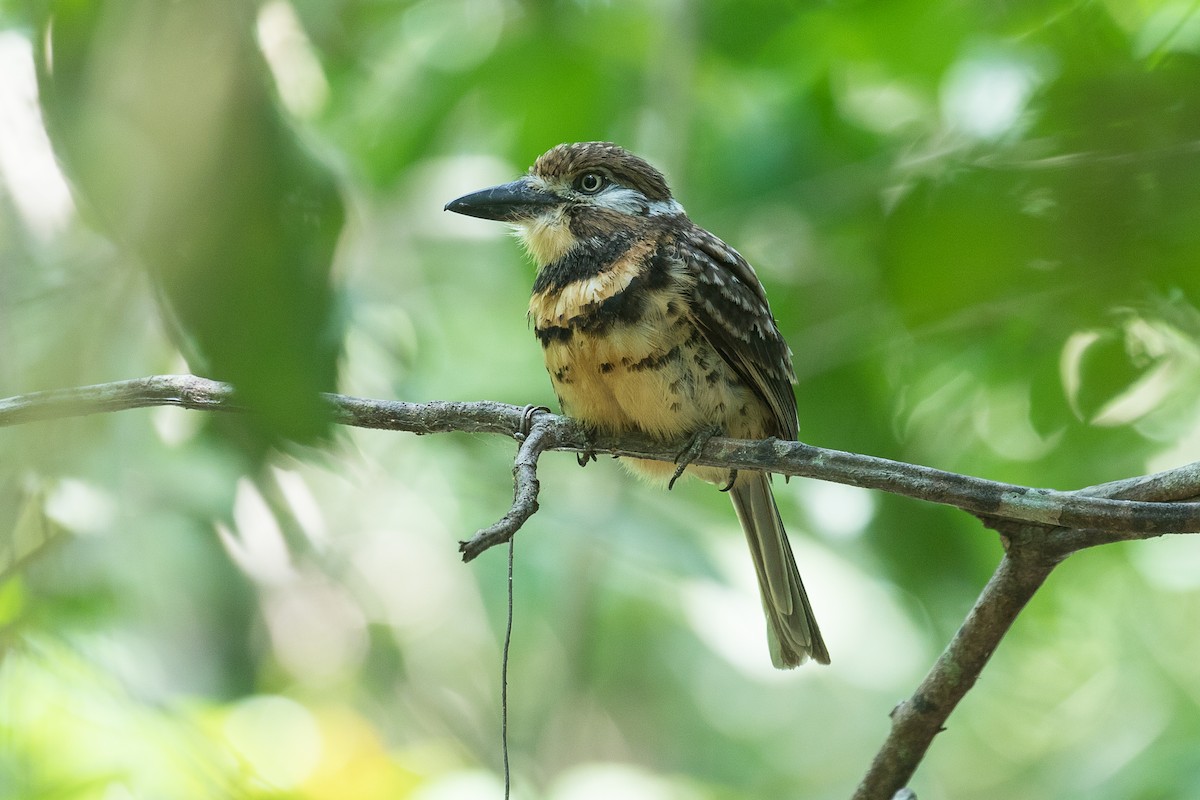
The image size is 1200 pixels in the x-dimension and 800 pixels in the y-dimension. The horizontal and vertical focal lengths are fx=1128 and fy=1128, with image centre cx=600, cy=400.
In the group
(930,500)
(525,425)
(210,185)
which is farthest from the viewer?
(525,425)

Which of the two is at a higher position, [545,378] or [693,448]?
[545,378]

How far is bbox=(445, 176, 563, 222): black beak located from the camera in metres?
2.83

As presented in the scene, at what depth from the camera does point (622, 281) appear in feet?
8.53

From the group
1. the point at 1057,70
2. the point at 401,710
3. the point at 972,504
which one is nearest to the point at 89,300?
the point at 1057,70

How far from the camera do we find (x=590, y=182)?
3.00 meters

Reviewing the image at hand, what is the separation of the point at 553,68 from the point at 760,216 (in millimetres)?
733

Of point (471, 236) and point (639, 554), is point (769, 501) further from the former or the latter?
point (471, 236)

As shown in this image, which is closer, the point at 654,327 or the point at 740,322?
the point at 654,327

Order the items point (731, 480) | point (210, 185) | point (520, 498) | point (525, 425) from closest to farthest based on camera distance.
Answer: point (210, 185) → point (520, 498) → point (525, 425) → point (731, 480)

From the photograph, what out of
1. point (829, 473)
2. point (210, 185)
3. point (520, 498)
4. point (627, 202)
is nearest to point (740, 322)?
point (627, 202)

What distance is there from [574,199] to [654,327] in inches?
22.7

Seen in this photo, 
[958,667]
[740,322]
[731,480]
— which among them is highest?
[740,322]

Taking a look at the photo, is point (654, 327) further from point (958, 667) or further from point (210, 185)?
point (210, 185)

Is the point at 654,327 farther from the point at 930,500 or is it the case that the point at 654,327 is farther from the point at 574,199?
the point at 930,500
